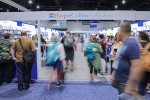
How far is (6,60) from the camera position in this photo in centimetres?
695

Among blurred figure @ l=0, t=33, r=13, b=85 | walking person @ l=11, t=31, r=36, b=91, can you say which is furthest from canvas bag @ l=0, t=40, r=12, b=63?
walking person @ l=11, t=31, r=36, b=91

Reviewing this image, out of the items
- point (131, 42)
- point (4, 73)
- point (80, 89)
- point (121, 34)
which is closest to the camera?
point (131, 42)

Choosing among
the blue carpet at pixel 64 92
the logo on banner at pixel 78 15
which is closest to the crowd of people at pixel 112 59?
the blue carpet at pixel 64 92

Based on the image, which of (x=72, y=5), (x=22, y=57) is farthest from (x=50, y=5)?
(x=22, y=57)

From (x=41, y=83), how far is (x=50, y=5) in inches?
803

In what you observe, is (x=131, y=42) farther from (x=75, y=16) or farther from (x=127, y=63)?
(x=75, y=16)

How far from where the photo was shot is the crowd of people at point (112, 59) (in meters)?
2.73

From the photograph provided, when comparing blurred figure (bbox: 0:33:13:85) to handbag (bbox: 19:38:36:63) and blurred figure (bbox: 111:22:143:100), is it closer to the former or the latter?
handbag (bbox: 19:38:36:63)

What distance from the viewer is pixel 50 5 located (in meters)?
26.8

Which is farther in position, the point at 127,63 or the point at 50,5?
the point at 50,5

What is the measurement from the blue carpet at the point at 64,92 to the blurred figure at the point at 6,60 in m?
0.29

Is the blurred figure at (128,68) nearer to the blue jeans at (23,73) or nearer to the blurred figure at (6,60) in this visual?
the blue jeans at (23,73)

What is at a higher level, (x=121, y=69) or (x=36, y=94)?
(x=121, y=69)

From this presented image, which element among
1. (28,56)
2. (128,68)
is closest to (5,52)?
(28,56)
